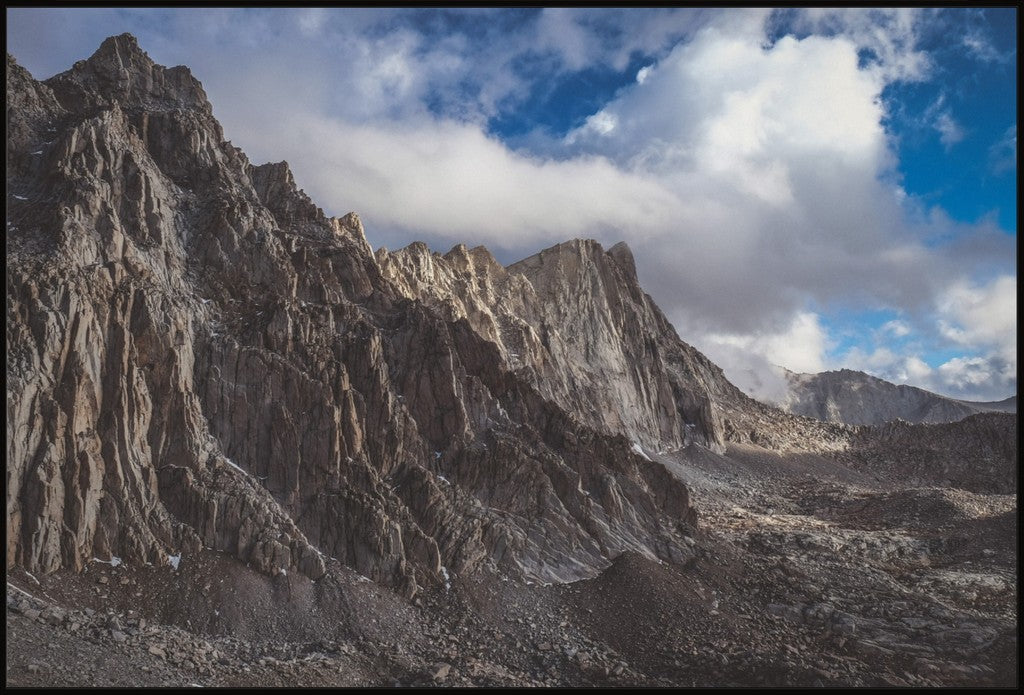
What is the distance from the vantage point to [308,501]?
4941 cm

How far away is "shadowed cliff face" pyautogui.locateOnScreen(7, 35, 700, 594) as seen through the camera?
43.2 m

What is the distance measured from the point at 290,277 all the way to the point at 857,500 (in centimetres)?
7080

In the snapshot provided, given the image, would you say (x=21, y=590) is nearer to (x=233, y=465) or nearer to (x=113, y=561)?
(x=113, y=561)

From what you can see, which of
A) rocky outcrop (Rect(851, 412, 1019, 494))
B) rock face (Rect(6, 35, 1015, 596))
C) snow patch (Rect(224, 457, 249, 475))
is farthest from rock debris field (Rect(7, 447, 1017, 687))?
rocky outcrop (Rect(851, 412, 1019, 494))

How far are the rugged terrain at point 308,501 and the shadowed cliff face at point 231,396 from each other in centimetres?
21

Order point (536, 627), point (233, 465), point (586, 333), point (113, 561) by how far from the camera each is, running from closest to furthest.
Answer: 1. point (113, 561)
2. point (536, 627)
3. point (233, 465)
4. point (586, 333)

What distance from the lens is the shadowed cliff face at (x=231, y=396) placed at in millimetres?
43219

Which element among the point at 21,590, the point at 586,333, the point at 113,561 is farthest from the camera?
the point at 586,333

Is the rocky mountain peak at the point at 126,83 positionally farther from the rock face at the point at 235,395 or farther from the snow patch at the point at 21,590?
the snow patch at the point at 21,590

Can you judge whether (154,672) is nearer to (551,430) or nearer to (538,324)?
(551,430)

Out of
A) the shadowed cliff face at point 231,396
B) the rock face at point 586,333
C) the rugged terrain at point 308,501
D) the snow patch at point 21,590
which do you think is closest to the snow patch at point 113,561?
the rugged terrain at point 308,501

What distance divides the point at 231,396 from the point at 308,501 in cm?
868

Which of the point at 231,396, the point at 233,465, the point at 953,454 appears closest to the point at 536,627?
the point at 233,465

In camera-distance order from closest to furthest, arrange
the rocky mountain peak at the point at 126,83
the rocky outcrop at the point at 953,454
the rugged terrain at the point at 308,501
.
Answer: the rugged terrain at the point at 308,501
the rocky mountain peak at the point at 126,83
the rocky outcrop at the point at 953,454
